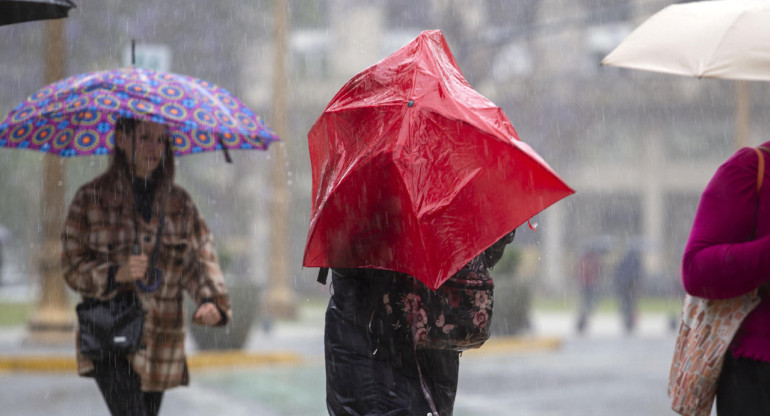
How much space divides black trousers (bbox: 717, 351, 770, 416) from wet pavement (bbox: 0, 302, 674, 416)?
17.1ft

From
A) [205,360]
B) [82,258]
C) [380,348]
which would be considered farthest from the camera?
[205,360]

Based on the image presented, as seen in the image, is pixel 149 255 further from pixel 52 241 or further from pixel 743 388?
pixel 52 241

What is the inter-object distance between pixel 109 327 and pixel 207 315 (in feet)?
1.44

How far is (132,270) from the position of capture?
4.01 m

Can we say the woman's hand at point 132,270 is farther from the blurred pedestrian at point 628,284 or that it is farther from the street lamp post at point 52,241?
the blurred pedestrian at point 628,284

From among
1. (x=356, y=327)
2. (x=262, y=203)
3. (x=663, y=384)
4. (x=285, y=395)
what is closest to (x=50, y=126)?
(x=356, y=327)

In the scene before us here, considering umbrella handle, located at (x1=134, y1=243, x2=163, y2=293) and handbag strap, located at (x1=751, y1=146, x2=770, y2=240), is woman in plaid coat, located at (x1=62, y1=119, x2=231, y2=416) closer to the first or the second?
umbrella handle, located at (x1=134, y1=243, x2=163, y2=293)

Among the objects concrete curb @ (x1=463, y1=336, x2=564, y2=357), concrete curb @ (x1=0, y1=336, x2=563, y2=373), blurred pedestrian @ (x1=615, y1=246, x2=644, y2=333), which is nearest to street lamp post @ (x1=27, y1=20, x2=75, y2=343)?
concrete curb @ (x1=0, y1=336, x2=563, y2=373)

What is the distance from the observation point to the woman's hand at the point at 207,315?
4141mm

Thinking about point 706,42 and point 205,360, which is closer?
point 706,42

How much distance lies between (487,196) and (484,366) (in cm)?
934

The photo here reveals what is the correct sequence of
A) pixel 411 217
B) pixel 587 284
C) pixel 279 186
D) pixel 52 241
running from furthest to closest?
pixel 587 284
pixel 279 186
pixel 52 241
pixel 411 217

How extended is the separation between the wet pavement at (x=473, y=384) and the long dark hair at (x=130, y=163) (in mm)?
4292

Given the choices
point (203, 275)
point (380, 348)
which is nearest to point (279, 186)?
point (203, 275)
